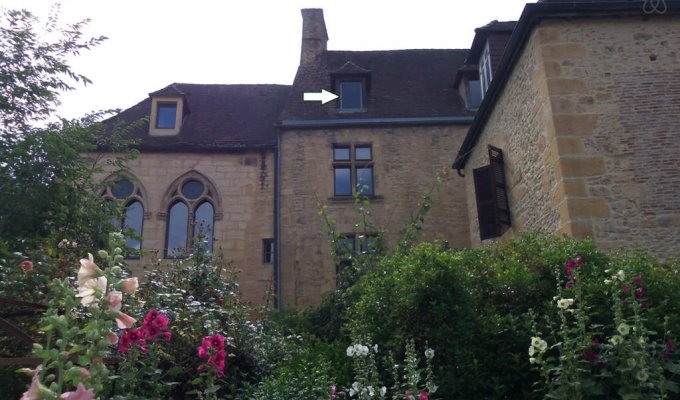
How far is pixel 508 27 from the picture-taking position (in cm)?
1305

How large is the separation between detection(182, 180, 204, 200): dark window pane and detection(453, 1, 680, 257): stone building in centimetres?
903

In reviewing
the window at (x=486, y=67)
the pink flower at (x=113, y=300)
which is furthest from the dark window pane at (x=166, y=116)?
the pink flower at (x=113, y=300)

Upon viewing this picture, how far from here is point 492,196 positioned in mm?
11227

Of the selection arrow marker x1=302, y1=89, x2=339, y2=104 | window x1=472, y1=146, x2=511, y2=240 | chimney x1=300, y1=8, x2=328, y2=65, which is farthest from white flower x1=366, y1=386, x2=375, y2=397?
chimney x1=300, y1=8, x2=328, y2=65

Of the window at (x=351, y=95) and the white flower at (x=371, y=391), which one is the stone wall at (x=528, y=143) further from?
the white flower at (x=371, y=391)

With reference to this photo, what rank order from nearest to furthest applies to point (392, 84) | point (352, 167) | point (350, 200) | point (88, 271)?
point (88, 271)
point (350, 200)
point (352, 167)
point (392, 84)

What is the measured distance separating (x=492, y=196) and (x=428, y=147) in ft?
15.1

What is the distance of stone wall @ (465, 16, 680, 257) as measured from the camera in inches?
321

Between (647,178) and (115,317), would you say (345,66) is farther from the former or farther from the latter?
(115,317)

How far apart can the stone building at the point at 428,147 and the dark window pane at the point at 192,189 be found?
0.05m

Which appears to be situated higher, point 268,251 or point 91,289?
point 268,251

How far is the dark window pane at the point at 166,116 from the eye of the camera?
16531 millimetres

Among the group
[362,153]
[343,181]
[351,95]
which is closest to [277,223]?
[343,181]

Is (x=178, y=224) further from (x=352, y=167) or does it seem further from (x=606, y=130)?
(x=606, y=130)
